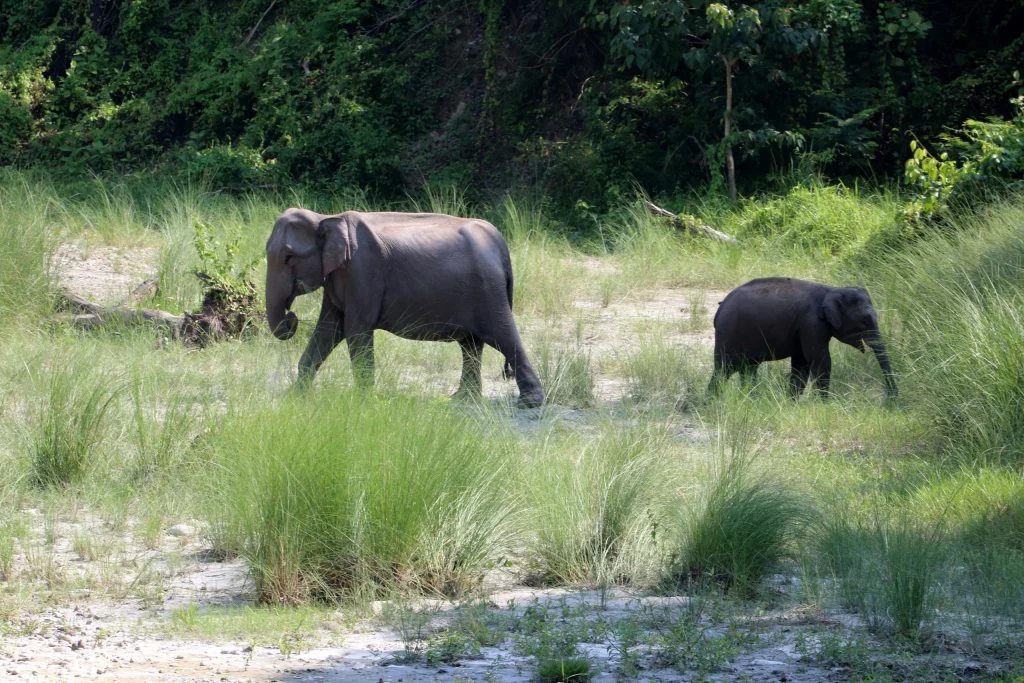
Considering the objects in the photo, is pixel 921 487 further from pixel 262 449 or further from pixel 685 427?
pixel 262 449

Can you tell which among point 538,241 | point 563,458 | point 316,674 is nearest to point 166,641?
point 316,674

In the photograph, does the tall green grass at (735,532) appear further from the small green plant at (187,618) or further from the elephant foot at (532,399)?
the elephant foot at (532,399)

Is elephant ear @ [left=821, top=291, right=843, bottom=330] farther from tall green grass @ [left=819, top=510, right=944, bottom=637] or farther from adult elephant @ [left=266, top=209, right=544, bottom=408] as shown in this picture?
tall green grass @ [left=819, top=510, right=944, bottom=637]

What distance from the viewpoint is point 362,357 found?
795 centimetres

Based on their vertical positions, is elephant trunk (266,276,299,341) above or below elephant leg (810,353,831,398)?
above

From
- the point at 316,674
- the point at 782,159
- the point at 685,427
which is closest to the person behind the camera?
the point at 316,674

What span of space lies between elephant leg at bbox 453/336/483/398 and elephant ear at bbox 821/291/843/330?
245 cm

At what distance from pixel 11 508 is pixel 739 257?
9114 mm

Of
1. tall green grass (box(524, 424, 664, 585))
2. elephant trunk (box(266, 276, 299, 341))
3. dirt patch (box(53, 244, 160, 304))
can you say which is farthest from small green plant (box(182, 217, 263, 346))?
tall green grass (box(524, 424, 664, 585))

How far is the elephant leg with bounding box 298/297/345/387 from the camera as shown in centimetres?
882

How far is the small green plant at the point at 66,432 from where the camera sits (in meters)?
6.76

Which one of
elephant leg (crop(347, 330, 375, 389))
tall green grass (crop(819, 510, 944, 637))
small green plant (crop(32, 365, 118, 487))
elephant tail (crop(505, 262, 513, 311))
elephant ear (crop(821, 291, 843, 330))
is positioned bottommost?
tall green grass (crop(819, 510, 944, 637))

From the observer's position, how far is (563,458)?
651cm

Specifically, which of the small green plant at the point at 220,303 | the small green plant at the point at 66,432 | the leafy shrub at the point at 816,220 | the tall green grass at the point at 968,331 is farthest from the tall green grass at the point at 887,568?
the leafy shrub at the point at 816,220
